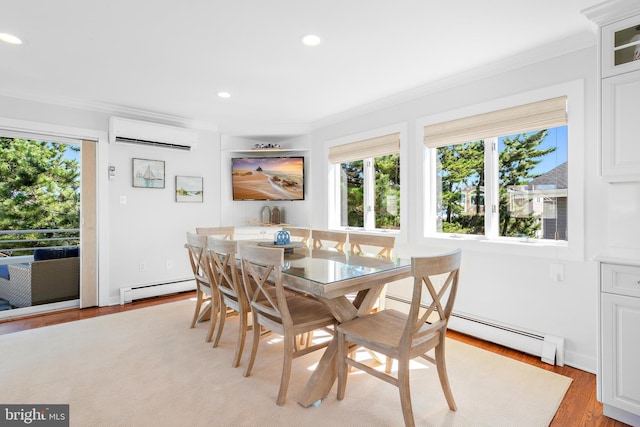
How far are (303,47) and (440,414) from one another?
269 cm

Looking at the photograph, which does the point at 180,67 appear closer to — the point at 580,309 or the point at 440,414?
the point at 440,414

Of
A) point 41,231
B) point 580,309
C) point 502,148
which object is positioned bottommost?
point 580,309

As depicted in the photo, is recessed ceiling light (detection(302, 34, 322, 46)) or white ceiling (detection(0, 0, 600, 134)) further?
recessed ceiling light (detection(302, 34, 322, 46))

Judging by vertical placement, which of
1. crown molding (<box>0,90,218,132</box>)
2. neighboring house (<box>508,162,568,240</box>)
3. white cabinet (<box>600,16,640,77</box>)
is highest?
crown molding (<box>0,90,218,132</box>)

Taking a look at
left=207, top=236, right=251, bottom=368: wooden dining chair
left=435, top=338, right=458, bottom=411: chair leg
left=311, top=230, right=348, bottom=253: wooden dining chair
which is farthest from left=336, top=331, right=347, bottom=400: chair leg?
left=311, top=230, right=348, bottom=253: wooden dining chair

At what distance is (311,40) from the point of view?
239 centimetres

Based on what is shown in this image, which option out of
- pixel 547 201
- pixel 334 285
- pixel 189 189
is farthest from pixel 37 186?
pixel 547 201

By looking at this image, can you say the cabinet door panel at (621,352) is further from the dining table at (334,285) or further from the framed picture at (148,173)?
the framed picture at (148,173)

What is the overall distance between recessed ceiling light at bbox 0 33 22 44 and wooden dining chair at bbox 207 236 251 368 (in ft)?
6.75

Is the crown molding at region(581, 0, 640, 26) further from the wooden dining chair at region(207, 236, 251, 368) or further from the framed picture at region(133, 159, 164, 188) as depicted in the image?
the framed picture at region(133, 159, 164, 188)

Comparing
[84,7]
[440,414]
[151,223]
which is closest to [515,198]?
[440,414]

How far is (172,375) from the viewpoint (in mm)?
2262

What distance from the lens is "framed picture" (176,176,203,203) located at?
4551 mm

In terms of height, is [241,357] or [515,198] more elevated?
[515,198]
